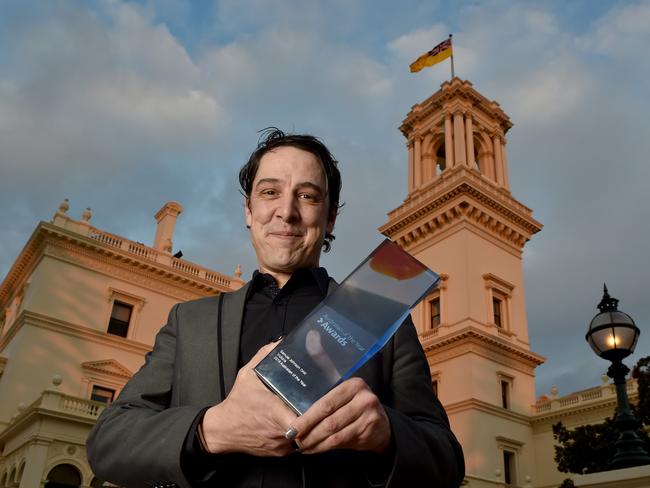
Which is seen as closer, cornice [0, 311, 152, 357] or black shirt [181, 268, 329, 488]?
black shirt [181, 268, 329, 488]

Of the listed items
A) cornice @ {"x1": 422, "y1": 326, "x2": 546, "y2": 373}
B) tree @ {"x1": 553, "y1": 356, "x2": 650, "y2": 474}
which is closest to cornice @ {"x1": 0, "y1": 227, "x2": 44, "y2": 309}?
cornice @ {"x1": 422, "y1": 326, "x2": 546, "y2": 373}

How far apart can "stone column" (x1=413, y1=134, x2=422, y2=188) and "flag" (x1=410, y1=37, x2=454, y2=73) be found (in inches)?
200

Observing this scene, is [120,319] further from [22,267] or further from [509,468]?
[509,468]

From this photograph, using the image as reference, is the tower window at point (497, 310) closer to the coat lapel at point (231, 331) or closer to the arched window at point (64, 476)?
the arched window at point (64, 476)

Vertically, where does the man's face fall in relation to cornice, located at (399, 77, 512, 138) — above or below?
below

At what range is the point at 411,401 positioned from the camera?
6.78 feet

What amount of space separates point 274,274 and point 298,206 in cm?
32

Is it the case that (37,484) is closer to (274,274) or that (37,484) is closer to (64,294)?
(64,294)

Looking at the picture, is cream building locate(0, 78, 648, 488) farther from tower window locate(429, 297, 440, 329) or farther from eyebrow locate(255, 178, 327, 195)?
eyebrow locate(255, 178, 327, 195)

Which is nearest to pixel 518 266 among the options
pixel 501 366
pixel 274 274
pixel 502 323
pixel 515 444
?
pixel 502 323

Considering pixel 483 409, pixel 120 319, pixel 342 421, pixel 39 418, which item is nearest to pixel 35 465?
pixel 39 418

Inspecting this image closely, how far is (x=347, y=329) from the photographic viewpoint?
155cm

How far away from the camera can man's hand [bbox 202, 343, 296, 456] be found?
1487mm

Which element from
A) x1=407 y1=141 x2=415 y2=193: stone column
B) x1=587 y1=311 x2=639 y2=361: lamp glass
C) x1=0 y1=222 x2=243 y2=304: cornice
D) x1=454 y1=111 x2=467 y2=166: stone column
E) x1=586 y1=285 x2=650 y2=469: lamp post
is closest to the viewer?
x1=586 y1=285 x2=650 y2=469: lamp post
